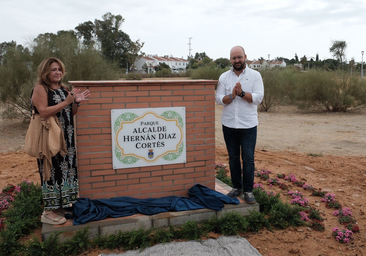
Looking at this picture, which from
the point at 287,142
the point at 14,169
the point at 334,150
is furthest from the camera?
the point at 287,142

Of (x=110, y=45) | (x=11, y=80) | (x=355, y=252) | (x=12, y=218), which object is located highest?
(x=110, y=45)

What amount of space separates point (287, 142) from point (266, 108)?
8594mm

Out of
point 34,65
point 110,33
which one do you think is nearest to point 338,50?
point 110,33

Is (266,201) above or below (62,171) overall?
below

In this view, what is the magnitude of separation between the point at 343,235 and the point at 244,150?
4.78ft

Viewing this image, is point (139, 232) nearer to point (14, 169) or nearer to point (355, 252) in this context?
point (355, 252)

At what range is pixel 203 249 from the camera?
11.4 ft

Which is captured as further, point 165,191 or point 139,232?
point 165,191

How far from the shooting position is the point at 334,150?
883 cm

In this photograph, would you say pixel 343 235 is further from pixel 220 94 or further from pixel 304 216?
pixel 220 94

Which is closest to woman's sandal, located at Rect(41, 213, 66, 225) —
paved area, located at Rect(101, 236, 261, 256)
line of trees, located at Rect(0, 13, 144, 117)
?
paved area, located at Rect(101, 236, 261, 256)

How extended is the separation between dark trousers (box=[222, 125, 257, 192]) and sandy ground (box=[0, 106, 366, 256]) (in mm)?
684

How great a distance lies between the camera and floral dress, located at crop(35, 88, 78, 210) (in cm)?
366

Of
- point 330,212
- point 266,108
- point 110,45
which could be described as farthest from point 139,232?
point 110,45
